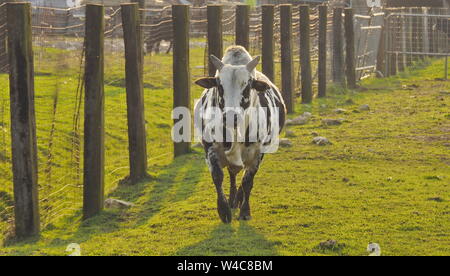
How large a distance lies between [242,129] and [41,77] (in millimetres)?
10949

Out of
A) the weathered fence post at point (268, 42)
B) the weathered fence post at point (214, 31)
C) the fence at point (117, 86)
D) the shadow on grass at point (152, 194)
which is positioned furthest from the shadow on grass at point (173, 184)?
the weathered fence post at point (268, 42)

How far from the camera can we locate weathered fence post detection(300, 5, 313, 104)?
1881 cm

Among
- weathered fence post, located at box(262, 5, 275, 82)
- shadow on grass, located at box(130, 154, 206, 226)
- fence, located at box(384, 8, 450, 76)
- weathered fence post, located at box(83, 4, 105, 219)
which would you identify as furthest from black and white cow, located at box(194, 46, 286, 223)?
fence, located at box(384, 8, 450, 76)

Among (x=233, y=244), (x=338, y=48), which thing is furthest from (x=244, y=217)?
(x=338, y=48)

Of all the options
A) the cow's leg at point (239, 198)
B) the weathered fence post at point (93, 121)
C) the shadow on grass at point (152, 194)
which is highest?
the weathered fence post at point (93, 121)

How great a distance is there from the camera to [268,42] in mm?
16688

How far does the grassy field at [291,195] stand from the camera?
847 centimetres

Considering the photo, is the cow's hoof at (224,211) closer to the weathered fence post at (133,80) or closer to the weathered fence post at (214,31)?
the weathered fence post at (133,80)

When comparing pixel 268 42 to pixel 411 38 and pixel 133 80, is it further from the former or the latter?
pixel 411 38

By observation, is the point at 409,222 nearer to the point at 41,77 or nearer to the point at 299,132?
the point at 299,132

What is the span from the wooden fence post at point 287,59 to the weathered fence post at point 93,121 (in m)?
7.72

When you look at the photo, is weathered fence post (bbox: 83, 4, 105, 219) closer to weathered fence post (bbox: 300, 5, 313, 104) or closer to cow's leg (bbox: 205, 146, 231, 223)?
cow's leg (bbox: 205, 146, 231, 223)

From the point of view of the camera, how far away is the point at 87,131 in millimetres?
10000

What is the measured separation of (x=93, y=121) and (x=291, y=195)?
2462 millimetres
